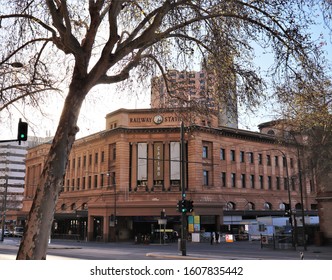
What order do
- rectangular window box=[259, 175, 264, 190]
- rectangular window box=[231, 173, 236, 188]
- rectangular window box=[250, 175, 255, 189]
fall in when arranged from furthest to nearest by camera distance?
rectangular window box=[259, 175, 264, 190] < rectangular window box=[250, 175, 255, 189] < rectangular window box=[231, 173, 236, 188]

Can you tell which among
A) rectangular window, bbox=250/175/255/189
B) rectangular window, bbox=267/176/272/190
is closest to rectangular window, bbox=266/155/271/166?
rectangular window, bbox=267/176/272/190

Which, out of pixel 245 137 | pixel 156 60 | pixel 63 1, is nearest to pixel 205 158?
pixel 245 137

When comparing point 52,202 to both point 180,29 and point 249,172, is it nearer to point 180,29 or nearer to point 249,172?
point 180,29

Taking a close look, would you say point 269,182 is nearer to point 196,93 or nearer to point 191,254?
point 191,254

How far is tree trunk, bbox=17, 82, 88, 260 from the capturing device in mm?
7688

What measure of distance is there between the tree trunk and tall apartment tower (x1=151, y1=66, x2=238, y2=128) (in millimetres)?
4658


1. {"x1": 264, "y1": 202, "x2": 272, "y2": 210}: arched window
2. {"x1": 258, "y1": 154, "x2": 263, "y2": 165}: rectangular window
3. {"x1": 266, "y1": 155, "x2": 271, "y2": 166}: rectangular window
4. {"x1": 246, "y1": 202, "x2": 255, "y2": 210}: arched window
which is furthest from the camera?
{"x1": 266, "y1": 155, "x2": 271, "y2": 166}: rectangular window

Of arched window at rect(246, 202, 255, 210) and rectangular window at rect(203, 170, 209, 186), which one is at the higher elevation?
rectangular window at rect(203, 170, 209, 186)

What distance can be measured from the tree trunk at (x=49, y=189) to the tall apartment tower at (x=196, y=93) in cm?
466

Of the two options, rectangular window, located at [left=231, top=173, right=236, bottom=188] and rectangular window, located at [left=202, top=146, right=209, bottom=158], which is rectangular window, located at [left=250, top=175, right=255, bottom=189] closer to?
rectangular window, located at [left=231, top=173, right=236, bottom=188]

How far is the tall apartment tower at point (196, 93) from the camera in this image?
12.3 meters

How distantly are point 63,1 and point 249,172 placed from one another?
176ft

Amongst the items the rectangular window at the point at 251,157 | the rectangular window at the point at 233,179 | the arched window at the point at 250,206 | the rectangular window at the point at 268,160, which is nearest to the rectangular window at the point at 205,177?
the rectangular window at the point at 233,179

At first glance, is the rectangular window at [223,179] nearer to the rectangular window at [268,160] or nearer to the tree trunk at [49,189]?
the rectangular window at [268,160]
